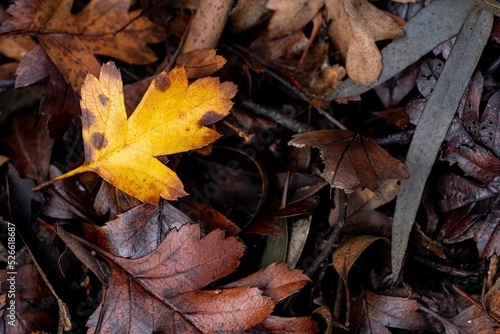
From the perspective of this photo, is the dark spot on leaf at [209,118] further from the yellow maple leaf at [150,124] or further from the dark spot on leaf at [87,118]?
the dark spot on leaf at [87,118]

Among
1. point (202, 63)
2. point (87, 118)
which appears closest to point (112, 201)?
point (87, 118)

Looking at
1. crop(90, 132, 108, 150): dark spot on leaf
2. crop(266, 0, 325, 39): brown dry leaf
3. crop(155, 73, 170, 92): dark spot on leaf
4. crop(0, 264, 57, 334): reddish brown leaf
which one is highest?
crop(266, 0, 325, 39): brown dry leaf

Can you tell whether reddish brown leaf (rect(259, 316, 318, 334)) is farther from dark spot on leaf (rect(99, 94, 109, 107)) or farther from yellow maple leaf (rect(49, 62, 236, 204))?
dark spot on leaf (rect(99, 94, 109, 107))

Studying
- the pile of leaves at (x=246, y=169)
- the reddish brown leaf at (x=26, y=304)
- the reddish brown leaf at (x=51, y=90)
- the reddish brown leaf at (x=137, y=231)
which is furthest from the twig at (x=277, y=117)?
the reddish brown leaf at (x=26, y=304)

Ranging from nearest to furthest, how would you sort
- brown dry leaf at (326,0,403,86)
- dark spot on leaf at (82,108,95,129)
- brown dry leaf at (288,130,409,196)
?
1. brown dry leaf at (288,130,409,196)
2. dark spot on leaf at (82,108,95,129)
3. brown dry leaf at (326,0,403,86)

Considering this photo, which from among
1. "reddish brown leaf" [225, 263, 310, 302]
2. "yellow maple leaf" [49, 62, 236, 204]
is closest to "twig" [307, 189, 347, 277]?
"reddish brown leaf" [225, 263, 310, 302]

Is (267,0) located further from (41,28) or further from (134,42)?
(41,28)
